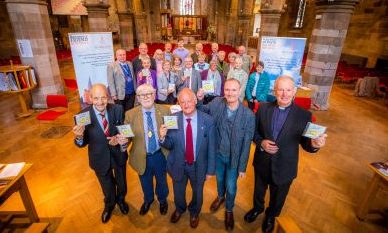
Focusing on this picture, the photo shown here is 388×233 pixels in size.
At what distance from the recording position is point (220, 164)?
3033mm

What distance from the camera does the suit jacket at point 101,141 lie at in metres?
2.63

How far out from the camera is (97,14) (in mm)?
8852

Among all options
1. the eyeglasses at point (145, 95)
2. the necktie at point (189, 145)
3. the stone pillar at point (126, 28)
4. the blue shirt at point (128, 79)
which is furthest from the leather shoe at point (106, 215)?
the stone pillar at point (126, 28)

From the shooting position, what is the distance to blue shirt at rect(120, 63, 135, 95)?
16.5ft

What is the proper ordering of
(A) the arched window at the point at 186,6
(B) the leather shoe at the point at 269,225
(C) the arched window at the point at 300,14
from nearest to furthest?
1. (B) the leather shoe at the point at 269,225
2. (C) the arched window at the point at 300,14
3. (A) the arched window at the point at 186,6

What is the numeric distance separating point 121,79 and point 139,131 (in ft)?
8.61

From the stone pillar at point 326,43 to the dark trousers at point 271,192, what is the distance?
6.13m

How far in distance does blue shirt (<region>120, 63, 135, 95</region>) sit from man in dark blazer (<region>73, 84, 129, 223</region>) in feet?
8.04

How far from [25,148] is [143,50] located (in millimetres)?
3534

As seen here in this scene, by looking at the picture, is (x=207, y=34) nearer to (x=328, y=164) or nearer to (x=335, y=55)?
(x=335, y=55)

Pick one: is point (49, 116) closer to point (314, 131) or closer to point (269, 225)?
point (269, 225)

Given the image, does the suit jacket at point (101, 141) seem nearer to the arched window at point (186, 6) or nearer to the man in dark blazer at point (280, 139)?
the man in dark blazer at point (280, 139)

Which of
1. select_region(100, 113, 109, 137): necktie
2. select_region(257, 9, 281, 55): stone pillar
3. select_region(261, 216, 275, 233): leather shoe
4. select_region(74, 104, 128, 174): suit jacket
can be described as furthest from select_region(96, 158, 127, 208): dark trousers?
select_region(257, 9, 281, 55): stone pillar

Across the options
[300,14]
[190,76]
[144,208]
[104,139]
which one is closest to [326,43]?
[190,76]
